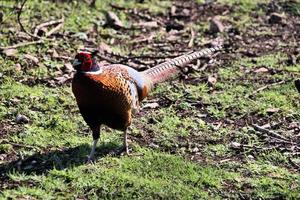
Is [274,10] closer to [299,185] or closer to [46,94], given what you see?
[46,94]

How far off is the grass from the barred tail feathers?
16 centimetres

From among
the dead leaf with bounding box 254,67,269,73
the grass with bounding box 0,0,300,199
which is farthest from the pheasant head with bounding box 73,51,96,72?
the dead leaf with bounding box 254,67,269,73

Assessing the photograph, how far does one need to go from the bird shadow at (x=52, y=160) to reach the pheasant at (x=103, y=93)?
0.12m

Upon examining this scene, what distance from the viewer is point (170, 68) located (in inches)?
282

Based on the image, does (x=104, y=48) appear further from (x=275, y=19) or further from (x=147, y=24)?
(x=275, y=19)

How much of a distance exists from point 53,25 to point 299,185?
14.5 ft

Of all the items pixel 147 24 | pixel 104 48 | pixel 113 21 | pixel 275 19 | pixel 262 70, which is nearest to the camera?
pixel 262 70

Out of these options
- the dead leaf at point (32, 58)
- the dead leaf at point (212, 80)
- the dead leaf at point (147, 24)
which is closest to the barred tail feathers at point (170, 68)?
the dead leaf at point (212, 80)

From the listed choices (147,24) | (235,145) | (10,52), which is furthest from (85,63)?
(147,24)

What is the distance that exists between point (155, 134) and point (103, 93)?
1057mm

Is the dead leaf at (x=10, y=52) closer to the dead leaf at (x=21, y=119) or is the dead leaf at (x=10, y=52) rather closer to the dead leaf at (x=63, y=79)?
the dead leaf at (x=63, y=79)

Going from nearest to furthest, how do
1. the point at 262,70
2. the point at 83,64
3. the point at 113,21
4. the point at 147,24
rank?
the point at 83,64, the point at 262,70, the point at 113,21, the point at 147,24

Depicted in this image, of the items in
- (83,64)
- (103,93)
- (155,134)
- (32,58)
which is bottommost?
(155,134)

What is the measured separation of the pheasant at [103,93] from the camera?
5176mm
